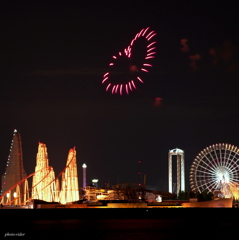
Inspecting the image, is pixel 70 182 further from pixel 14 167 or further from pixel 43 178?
pixel 14 167

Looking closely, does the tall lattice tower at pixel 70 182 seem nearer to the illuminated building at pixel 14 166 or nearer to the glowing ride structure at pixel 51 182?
the glowing ride structure at pixel 51 182
